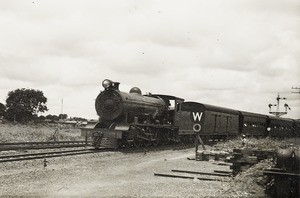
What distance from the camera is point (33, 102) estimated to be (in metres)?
71.5

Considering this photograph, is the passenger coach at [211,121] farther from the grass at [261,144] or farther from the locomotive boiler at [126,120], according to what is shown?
the grass at [261,144]

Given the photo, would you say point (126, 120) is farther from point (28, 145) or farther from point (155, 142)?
point (28, 145)

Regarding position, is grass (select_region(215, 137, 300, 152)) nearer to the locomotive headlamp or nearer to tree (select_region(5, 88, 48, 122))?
the locomotive headlamp

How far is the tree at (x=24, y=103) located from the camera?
6706 centimetres

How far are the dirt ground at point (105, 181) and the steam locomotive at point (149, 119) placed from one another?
3.44 meters

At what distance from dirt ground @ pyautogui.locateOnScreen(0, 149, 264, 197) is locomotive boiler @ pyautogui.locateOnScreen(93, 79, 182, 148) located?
447cm

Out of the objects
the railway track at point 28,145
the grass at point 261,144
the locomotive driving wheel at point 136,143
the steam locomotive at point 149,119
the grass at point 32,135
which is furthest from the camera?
the grass at point 32,135

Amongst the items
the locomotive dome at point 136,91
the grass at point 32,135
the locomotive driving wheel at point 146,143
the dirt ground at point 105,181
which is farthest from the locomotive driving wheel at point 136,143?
the grass at point 32,135

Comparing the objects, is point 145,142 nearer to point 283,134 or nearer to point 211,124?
point 211,124

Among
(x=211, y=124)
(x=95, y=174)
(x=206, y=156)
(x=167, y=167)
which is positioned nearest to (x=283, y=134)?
(x=211, y=124)

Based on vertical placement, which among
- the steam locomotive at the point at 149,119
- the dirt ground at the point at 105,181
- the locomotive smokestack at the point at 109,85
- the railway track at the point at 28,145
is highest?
the locomotive smokestack at the point at 109,85

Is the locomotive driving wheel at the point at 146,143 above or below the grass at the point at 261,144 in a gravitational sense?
below

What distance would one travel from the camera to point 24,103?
232 ft

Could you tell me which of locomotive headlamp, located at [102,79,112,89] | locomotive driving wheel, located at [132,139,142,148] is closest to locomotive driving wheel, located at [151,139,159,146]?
locomotive driving wheel, located at [132,139,142,148]
